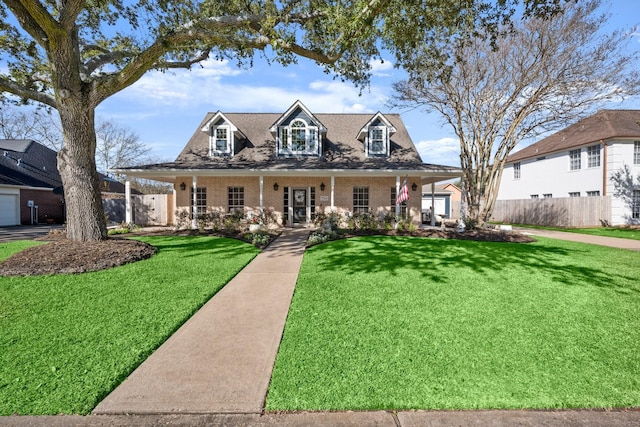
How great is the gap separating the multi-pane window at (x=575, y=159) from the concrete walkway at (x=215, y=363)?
24.5 m

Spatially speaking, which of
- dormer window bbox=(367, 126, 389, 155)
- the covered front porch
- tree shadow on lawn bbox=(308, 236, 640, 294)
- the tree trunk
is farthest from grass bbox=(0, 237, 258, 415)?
dormer window bbox=(367, 126, 389, 155)

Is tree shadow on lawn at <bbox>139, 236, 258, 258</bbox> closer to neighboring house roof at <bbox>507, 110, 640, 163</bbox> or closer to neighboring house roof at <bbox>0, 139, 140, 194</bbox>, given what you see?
neighboring house roof at <bbox>0, 139, 140, 194</bbox>

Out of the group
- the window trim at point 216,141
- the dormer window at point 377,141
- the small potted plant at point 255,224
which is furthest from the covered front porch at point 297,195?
the small potted plant at point 255,224

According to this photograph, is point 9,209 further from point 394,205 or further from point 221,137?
point 394,205

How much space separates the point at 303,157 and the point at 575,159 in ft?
64.3

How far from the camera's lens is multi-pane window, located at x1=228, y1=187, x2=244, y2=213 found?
53.8 feet

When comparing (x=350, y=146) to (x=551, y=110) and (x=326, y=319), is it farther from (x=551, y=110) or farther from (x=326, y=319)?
(x=326, y=319)

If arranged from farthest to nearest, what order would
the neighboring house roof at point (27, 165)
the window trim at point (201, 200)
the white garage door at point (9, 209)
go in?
the neighboring house roof at point (27, 165) → the white garage door at point (9, 209) → the window trim at point (201, 200)

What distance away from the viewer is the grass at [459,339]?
2662mm

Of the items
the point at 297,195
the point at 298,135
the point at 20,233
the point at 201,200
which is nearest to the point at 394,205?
the point at 297,195

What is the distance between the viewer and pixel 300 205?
53.9 feet

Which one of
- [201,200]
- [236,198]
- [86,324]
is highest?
[236,198]

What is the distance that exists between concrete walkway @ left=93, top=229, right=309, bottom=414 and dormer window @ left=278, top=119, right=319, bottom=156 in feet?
37.8

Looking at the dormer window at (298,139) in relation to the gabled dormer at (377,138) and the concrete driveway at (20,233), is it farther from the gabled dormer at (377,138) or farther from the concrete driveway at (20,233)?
the concrete driveway at (20,233)
